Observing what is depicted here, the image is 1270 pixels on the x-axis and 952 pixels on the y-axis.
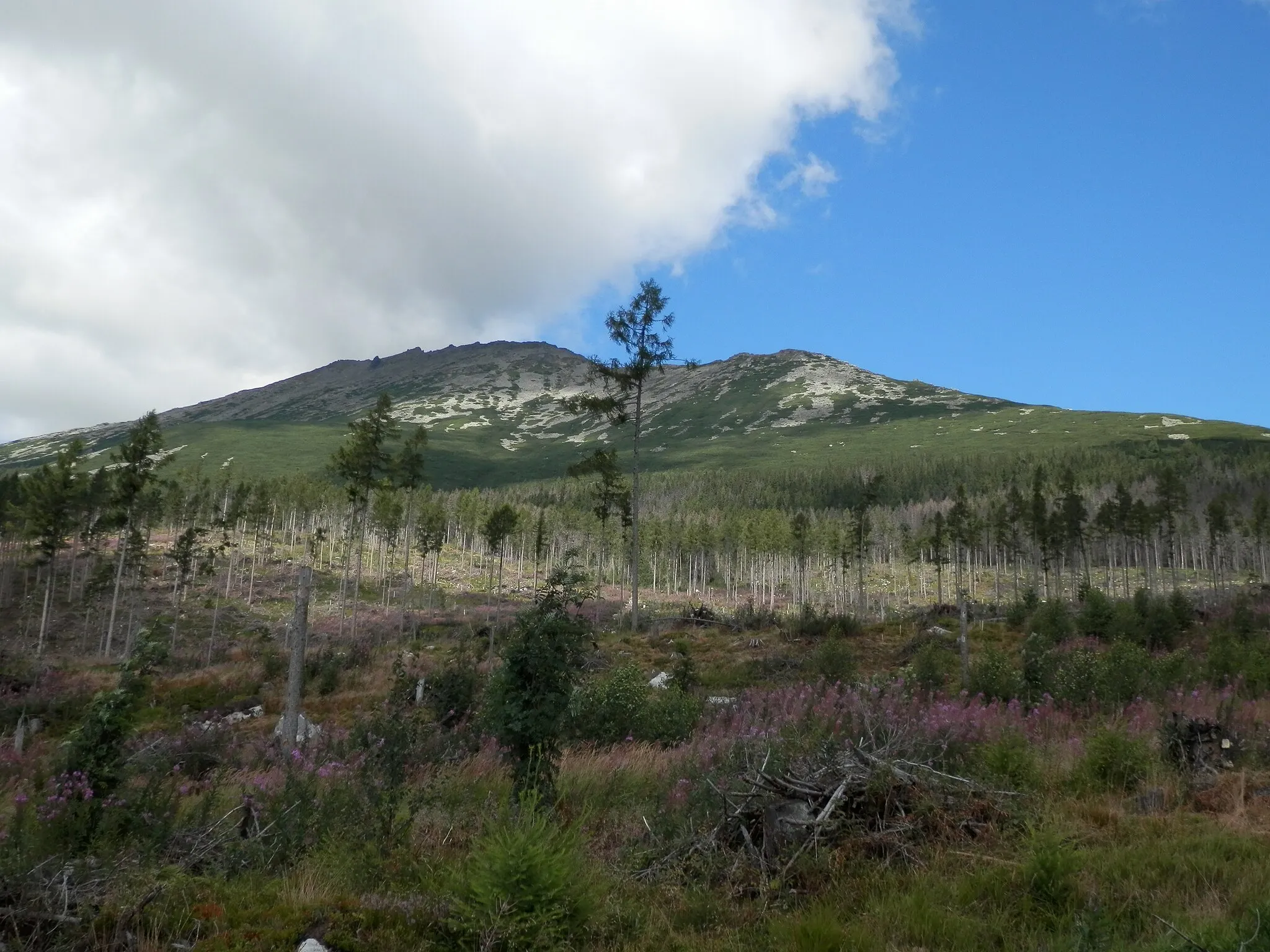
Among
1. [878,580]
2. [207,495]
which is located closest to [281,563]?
[207,495]

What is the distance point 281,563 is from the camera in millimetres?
81625

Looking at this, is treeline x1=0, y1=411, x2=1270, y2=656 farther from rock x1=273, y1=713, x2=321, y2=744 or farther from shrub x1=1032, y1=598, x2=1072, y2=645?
rock x1=273, y1=713, x2=321, y2=744

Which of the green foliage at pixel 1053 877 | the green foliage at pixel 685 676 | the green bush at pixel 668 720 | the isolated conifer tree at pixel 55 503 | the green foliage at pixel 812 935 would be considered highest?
the isolated conifer tree at pixel 55 503

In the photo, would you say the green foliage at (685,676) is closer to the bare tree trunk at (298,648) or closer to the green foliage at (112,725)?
the bare tree trunk at (298,648)

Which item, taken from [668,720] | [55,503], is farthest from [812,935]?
[55,503]

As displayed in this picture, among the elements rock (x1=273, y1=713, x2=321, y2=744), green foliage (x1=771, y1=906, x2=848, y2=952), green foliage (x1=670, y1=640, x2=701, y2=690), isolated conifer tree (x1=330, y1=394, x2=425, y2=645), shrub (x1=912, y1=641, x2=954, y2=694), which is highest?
isolated conifer tree (x1=330, y1=394, x2=425, y2=645)

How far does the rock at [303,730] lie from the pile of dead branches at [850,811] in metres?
9.32

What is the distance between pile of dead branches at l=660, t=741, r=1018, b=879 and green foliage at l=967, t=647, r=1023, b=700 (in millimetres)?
7082

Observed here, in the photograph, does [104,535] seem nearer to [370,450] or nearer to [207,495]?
[207,495]

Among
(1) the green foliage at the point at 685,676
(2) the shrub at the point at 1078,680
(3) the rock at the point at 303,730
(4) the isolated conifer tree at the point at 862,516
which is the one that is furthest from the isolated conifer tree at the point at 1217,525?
(3) the rock at the point at 303,730

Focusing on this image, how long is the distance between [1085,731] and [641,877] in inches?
281

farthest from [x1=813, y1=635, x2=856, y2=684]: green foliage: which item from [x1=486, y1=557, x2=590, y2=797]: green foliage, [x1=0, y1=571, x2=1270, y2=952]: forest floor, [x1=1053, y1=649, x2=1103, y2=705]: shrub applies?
[x1=486, y1=557, x2=590, y2=797]: green foliage

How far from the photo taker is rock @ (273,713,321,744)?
506 inches

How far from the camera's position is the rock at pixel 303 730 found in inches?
506
